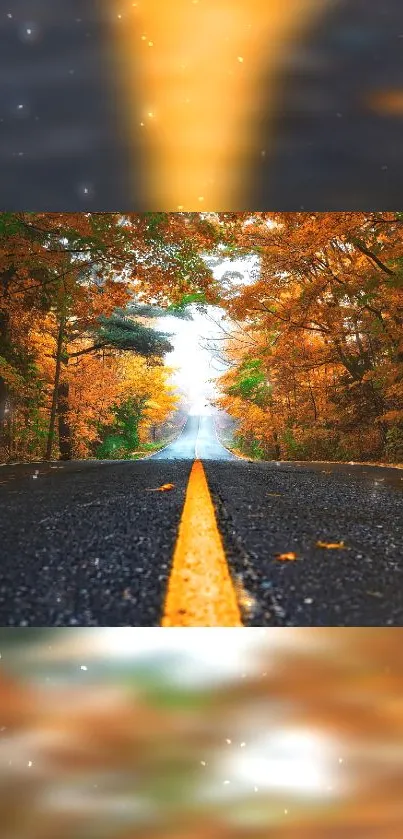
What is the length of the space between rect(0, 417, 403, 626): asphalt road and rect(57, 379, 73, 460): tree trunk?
17343 mm

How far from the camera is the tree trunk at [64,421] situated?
2119 cm

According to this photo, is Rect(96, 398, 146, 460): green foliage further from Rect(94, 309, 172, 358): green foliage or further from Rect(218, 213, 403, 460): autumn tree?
Rect(218, 213, 403, 460): autumn tree

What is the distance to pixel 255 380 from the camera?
23625mm

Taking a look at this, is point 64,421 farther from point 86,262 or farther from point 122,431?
point 86,262

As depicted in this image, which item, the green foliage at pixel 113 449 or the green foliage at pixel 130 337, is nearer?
the green foliage at pixel 130 337
